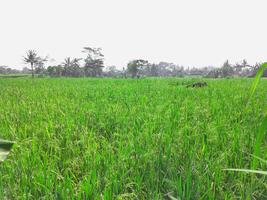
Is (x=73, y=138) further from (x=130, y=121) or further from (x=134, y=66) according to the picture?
(x=134, y=66)

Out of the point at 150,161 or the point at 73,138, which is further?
the point at 73,138

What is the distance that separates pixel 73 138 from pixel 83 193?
0.99 m

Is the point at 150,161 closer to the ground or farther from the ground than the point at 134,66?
closer to the ground

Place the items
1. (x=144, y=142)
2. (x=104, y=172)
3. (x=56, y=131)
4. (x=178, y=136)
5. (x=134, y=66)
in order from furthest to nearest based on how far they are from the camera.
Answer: (x=134, y=66) → (x=56, y=131) → (x=178, y=136) → (x=144, y=142) → (x=104, y=172)

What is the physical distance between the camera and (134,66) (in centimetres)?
5172

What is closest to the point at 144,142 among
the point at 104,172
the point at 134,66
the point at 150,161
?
the point at 150,161

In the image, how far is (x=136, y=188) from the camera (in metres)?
1.17

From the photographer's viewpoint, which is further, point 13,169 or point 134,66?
point 134,66

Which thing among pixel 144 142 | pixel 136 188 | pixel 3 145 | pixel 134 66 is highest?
pixel 134 66

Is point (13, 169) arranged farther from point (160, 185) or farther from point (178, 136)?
point (178, 136)

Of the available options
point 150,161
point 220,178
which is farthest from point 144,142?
point 220,178

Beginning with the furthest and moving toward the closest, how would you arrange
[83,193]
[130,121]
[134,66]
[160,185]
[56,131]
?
[134,66] → [130,121] → [56,131] → [160,185] → [83,193]

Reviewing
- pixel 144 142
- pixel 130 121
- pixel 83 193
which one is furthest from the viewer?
pixel 130 121

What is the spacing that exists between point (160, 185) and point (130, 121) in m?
1.25
